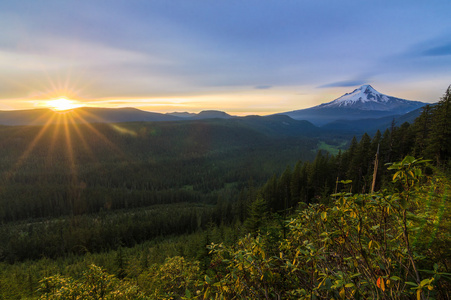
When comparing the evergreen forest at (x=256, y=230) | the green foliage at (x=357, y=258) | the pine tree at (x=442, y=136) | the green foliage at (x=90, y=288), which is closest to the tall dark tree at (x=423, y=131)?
the evergreen forest at (x=256, y=230)

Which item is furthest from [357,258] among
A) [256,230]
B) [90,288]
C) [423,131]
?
[423,131]

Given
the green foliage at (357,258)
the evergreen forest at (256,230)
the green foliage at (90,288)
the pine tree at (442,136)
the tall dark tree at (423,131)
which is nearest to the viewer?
the green foliage at (357,258)

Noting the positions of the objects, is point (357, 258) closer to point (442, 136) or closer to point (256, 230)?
point (256, 230)

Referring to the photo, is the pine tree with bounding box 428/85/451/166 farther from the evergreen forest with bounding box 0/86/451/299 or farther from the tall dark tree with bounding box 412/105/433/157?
the tall dark tree with bounding box 412/105/433/157

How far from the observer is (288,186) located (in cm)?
6438

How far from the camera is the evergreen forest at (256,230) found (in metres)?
3.71

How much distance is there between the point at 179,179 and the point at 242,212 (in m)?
133

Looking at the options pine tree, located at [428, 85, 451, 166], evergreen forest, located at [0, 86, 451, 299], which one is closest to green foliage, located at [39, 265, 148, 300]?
evergreen forest, located at [0, 86, 451, 299]

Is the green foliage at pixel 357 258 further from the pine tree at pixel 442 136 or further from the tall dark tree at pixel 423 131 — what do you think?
the tall dark tree at pixel 423 131

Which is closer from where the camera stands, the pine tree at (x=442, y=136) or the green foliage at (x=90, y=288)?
the green foliage at (x=90, y=288)

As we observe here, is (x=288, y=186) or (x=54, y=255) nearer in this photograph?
(x=288, y=186)

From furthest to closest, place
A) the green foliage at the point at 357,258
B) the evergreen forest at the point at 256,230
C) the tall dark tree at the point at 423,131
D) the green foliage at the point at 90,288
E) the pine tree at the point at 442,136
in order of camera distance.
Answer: the tall dark tree at the point at 423,131 < the pine tree at the point at 442,136 < the green foliage at the point at 90,288 < the evergreen forest at the point at 256,230 < the green foliage at the point at 357,258

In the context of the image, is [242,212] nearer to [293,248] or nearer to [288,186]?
[288,186]

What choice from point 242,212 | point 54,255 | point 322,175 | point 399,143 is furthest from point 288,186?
point 54,255
